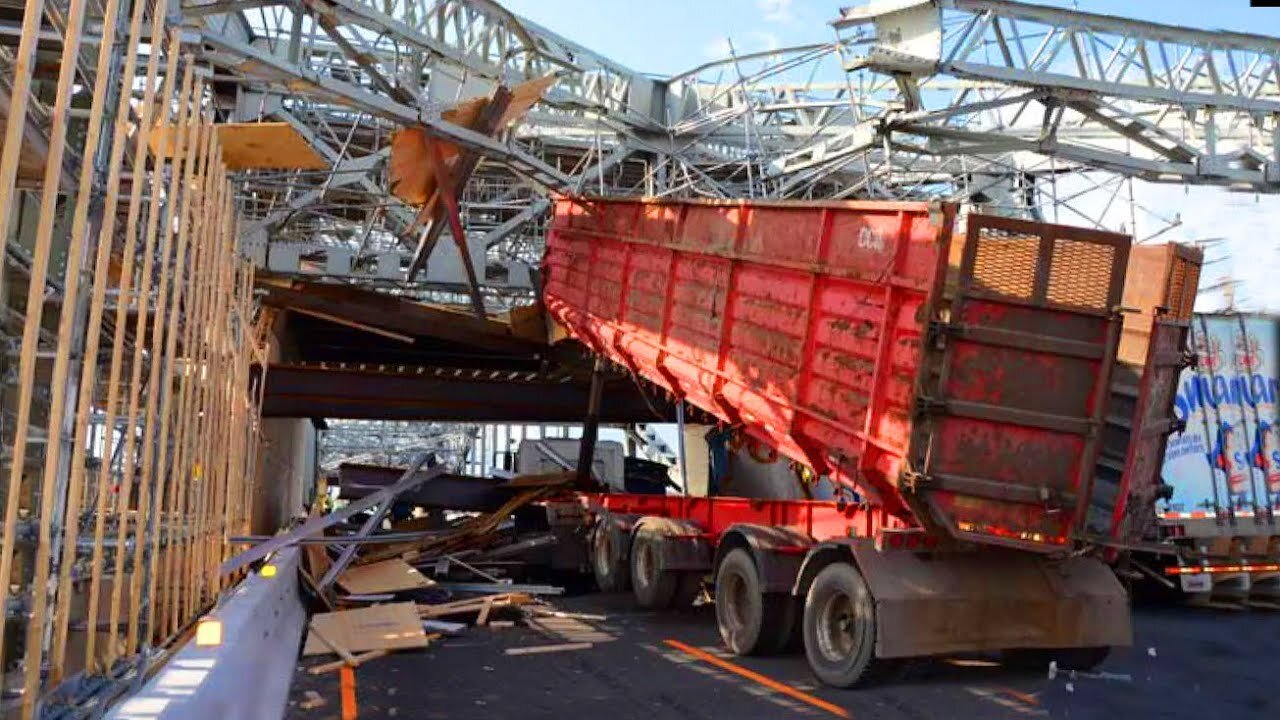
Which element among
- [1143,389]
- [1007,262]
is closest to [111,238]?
[1007,262]

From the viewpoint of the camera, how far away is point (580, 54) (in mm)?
20844

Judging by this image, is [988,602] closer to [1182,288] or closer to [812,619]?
[812,619]

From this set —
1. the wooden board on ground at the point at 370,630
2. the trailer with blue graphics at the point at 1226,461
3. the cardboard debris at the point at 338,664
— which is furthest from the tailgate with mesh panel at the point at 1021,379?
the trailer with blue graphics at the point at 1226,461

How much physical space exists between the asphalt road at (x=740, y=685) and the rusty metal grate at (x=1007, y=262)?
310 cm

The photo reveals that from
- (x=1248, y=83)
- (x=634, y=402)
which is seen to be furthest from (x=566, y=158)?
(x=1248, y=83)

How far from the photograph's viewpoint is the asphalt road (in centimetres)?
791

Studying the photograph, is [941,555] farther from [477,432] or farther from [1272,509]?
[477,432]

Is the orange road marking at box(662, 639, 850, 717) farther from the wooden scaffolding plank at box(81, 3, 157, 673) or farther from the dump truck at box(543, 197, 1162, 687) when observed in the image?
the wooden scaffolding plank at box(81, 3, 157, 673)

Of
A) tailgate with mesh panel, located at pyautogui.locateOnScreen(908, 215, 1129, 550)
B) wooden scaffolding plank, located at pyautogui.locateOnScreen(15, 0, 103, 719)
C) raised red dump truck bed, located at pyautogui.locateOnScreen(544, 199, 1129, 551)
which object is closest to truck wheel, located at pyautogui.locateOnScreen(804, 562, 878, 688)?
raised red dump truck bed, located at pyautogui.locateOnScreen(544, 199, 1129, 551)

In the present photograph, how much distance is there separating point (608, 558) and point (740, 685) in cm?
634

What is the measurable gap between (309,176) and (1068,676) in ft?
68.8

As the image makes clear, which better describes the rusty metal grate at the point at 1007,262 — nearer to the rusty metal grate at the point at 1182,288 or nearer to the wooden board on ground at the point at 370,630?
the rusty metal grate at the point at 1182,288

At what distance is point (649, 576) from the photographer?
44.2 ft

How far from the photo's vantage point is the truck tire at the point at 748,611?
10.1 m
